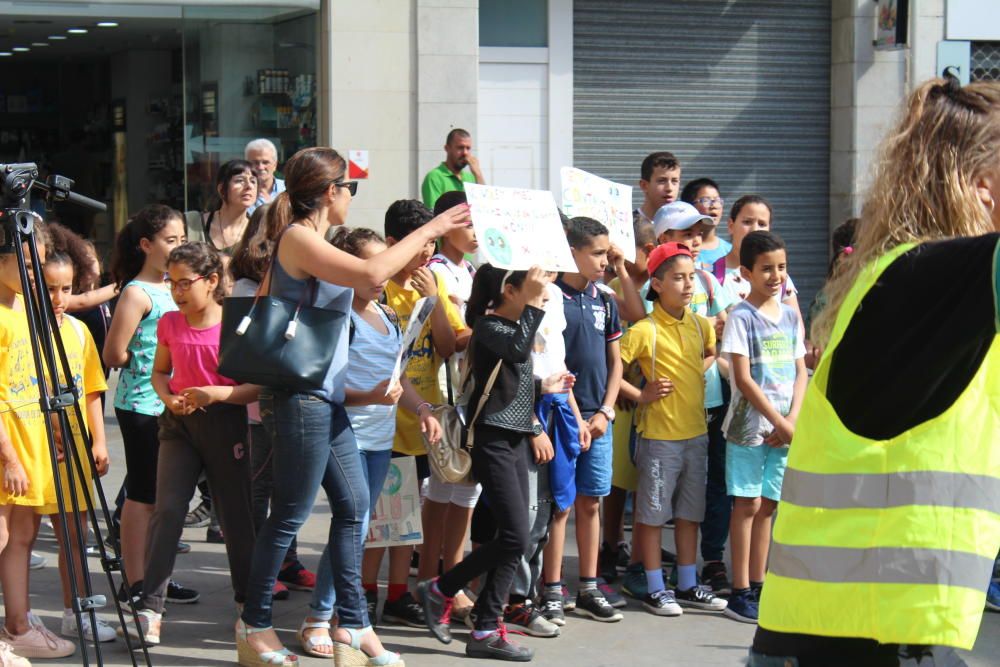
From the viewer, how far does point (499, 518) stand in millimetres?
5148

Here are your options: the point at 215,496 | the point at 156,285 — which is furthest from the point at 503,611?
the point at 156,285

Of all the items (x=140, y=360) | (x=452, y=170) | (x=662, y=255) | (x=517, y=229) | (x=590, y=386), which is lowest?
(x=590, y=386)

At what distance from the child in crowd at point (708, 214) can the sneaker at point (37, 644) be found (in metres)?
3.78

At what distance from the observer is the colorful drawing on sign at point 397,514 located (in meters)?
5.58

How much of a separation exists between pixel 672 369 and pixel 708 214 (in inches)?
83.7

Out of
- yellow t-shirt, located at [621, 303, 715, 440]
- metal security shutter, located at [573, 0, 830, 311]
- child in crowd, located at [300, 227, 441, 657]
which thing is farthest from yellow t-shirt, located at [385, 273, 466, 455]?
metal security shutter, located at [573, 0, 830, 311]

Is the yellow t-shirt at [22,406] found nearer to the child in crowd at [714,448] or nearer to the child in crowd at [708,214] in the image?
the child in crowd at [714,448]

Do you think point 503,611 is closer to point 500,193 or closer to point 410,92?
point 500,193

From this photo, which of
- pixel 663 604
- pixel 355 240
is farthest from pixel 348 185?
pixel 663 604

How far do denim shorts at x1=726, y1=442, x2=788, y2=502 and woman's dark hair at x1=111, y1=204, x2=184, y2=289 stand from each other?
2.75 m

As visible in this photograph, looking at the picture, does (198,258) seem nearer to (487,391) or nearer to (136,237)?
(136,237)

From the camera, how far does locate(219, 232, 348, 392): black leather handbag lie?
4.54 metres

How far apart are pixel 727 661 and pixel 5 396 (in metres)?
3.01

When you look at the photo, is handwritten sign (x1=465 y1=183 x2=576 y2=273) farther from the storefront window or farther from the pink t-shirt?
the storefront window
